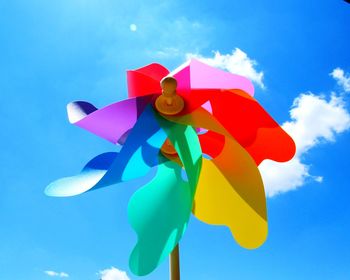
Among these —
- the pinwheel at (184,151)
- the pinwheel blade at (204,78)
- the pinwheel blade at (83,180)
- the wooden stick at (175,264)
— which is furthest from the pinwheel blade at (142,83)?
the wooden stick at (175,264)

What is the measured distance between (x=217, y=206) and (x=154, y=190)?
24.8 inches

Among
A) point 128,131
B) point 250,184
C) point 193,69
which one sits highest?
point 193,69

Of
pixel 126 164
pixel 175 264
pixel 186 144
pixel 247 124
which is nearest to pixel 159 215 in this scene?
pixel 175 264

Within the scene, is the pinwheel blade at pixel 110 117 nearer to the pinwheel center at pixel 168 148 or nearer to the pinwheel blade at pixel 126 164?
the pinwheel blade at pixel 126 164

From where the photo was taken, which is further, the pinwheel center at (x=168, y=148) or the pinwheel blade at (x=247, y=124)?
the pinwheel center at (x=168, y=148)

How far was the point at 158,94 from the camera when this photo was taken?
3957 millimetres

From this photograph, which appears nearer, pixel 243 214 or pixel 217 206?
pixel 243 214

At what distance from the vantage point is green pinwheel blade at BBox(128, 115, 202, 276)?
138 inches

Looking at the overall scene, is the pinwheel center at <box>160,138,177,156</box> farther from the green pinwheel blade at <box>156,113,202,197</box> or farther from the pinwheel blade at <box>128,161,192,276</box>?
Answer: the green pinwheel blade at <box>156,113,202,197</box>

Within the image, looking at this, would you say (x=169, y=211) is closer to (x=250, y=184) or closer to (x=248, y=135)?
(x=250, y=184)

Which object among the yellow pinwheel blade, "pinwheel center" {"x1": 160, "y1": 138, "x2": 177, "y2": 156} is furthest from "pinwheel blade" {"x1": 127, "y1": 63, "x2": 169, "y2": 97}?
the yellow pinwheel blade

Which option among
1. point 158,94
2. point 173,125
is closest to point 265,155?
point 173,125

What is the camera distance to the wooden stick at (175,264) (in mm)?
3609

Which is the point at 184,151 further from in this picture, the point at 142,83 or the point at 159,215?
the point at 142,83
